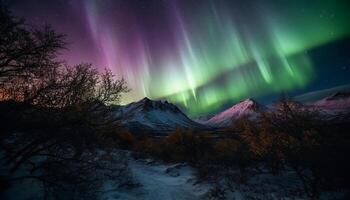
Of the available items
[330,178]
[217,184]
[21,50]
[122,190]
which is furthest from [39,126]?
[330,178]

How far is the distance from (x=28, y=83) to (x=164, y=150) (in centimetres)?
3716

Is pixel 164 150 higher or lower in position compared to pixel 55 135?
lower

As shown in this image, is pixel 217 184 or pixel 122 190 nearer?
pixel 122 190

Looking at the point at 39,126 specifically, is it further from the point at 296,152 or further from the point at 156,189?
the point at 296,152

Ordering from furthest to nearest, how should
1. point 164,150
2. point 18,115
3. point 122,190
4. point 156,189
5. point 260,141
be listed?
point 164,150, point 260,141, point 156,189, point 122,190, point 18,115

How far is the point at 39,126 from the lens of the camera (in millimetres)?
10016

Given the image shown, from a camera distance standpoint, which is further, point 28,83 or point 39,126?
point 28,83

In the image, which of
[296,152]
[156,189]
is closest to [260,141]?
[296,152]

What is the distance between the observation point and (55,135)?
34.5ft

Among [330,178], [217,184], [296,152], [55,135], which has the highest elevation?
[55,135]

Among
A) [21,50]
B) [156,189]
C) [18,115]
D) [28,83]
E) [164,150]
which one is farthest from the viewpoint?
[164,150]

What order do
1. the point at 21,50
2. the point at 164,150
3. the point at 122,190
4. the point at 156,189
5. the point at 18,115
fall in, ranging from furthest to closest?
the point at 164,150 → the point at 156,189 → the point at 122,190 → the point at 21,50 → the point at 18,115

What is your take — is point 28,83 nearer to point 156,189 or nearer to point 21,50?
point 21,50

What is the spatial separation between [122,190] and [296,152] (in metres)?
16.9
